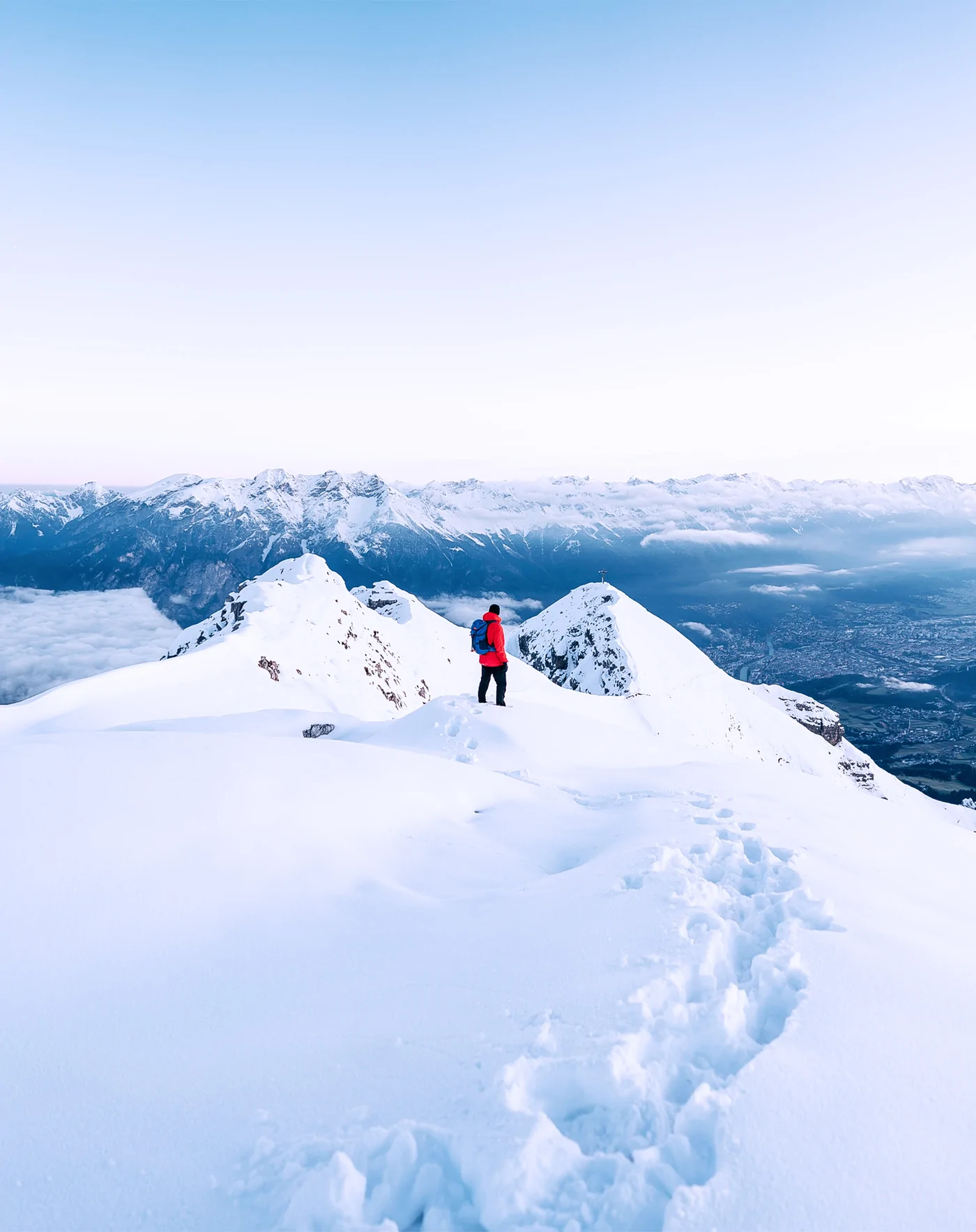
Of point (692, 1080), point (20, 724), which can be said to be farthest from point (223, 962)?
point (20, 724)

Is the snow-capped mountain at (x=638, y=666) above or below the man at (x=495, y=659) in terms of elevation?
below

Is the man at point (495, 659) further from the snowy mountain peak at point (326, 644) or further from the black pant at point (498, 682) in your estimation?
the snowy mountain peak at point (326, 644)

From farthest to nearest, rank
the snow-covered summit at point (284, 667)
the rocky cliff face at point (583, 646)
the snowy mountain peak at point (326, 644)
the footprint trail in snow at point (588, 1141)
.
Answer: the rocky cliff face at point (583, 646)
the snowy mountain peak at point (326, 644)
the snow-covered summit at point (284, 667)
the footprint trail in snow at point (588, 1141)

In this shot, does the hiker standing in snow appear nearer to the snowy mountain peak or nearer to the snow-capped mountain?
the snowy mountain peak

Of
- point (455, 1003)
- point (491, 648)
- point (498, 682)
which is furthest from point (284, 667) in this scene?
point (455, 1003)

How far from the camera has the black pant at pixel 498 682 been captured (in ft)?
57.6

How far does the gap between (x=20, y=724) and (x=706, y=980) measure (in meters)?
21.4

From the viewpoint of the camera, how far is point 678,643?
98500 mm

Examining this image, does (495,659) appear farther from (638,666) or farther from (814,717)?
(814,717)

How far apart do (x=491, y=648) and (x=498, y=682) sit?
143 cm

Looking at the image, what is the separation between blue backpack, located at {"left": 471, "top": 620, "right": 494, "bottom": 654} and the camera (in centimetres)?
1705

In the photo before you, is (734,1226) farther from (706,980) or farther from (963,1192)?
(706,980)

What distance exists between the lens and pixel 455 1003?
4.50 metres

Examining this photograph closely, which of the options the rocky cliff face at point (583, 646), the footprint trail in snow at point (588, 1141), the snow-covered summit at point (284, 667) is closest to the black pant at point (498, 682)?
the snow-covered summit at point (284, 667)
